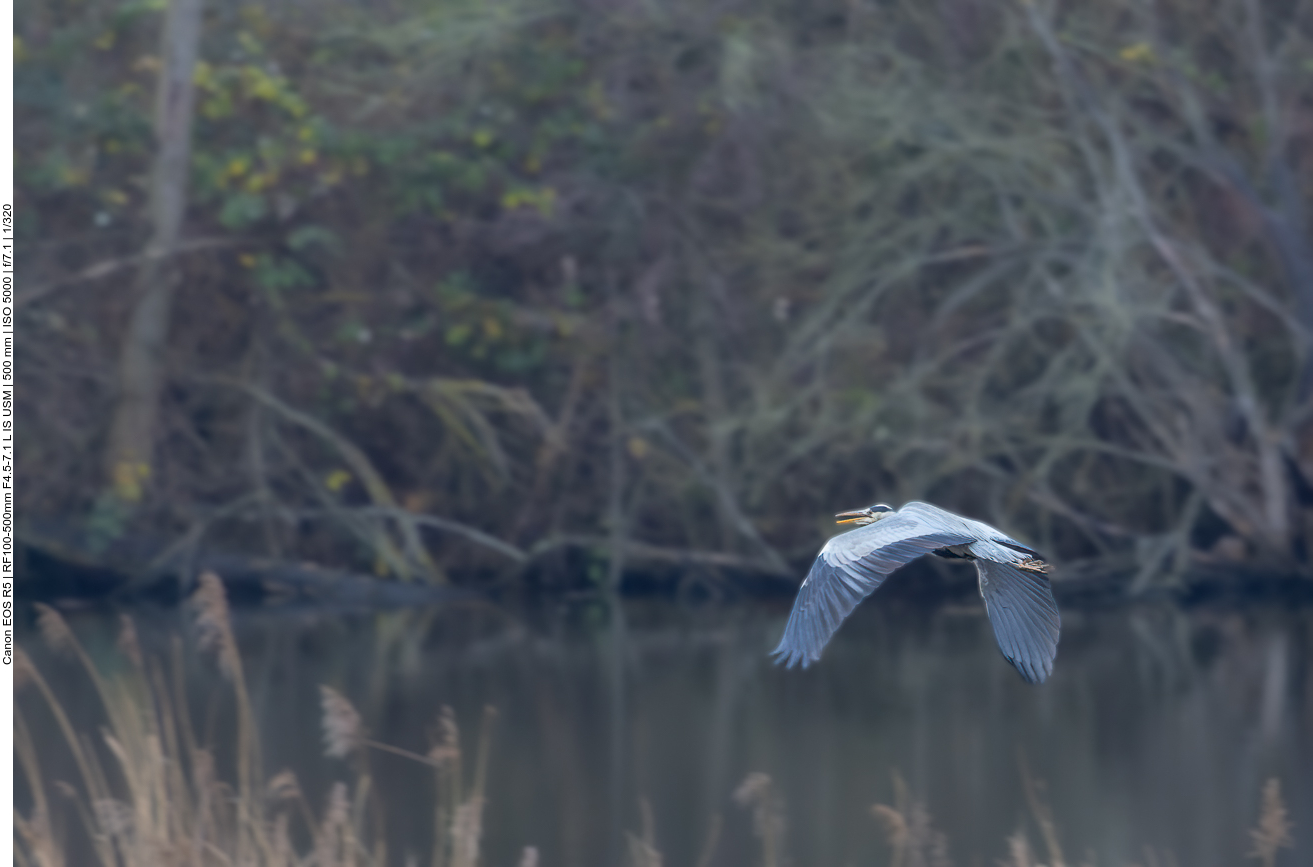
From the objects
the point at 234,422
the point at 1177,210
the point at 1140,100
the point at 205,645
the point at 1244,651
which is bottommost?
the point at 1244,651

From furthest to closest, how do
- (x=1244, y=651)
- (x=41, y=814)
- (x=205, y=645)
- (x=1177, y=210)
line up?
1. (x=1177, y=210)
2. (x=1244, y=651)
3. (x=205, y=645)
4. (x=41, y=814)

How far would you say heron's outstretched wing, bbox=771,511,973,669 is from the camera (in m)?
2.38

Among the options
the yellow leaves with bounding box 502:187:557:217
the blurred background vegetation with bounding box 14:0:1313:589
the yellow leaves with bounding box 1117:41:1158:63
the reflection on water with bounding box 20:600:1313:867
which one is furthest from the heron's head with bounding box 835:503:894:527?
the yellow leaves with bounding box 1117:41:1158:63

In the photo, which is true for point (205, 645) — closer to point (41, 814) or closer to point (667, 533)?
point (41, 814)

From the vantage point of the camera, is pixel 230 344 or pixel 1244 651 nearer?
pixel 1244 651

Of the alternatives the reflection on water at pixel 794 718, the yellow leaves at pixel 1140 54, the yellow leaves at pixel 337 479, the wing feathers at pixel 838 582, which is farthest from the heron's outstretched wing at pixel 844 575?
the yellow leaves at pixel 337 479

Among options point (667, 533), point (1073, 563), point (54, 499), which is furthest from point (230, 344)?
point (1073, 563)

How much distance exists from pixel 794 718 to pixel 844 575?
15.1ft

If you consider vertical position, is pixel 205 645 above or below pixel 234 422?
below

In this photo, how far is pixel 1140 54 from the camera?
324 inches

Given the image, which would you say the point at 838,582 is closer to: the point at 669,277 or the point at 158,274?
the point at 669,277

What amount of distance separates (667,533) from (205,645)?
5.92 m

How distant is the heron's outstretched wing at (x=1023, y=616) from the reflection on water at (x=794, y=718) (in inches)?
92.1

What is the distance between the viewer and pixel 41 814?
3160mm
